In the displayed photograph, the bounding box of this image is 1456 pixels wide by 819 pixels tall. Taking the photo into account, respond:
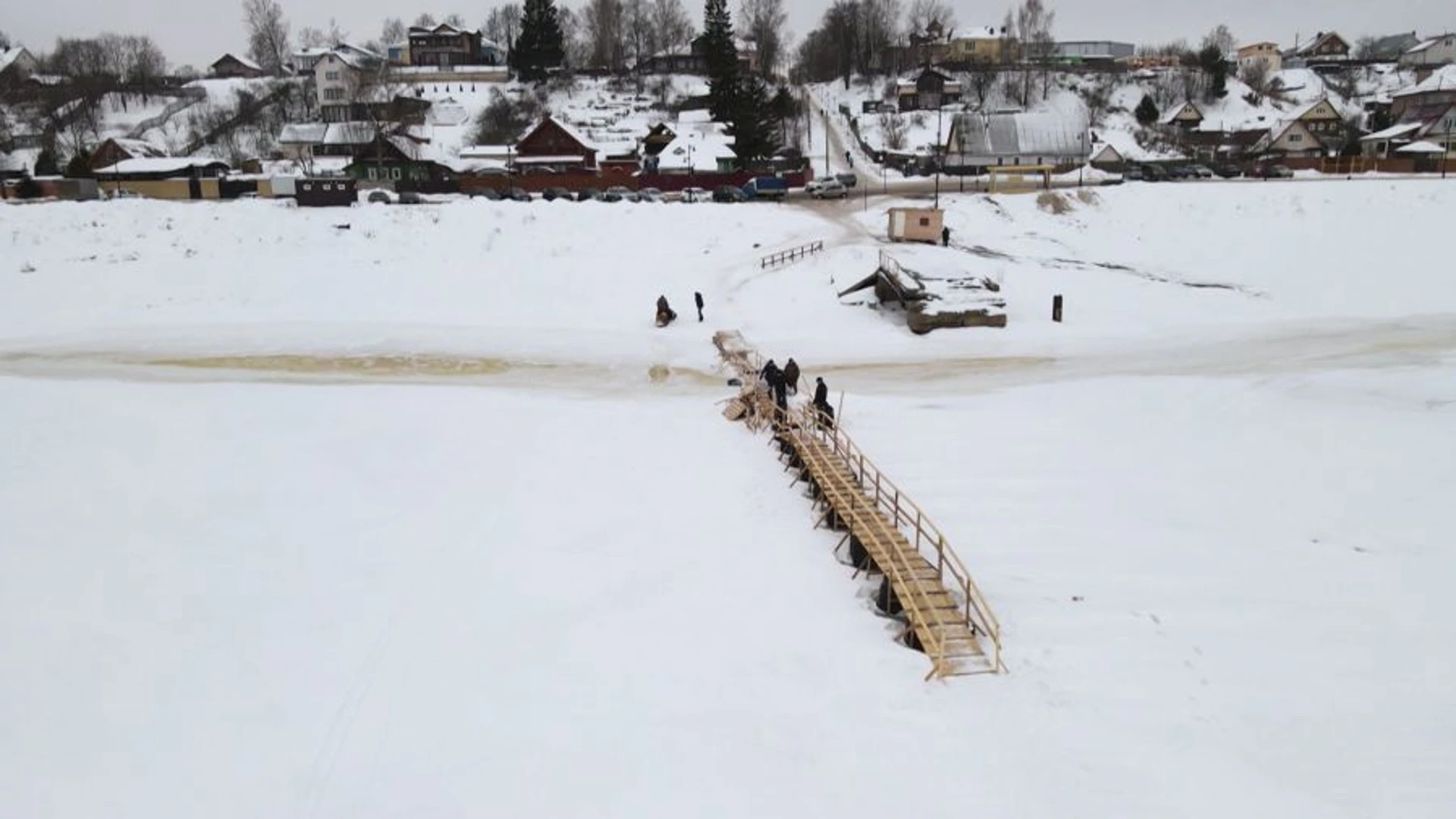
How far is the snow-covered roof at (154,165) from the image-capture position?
2482 inches

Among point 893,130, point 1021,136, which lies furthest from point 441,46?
point 1021,136

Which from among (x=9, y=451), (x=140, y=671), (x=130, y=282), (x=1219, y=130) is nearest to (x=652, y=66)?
(x=1219, y=130)

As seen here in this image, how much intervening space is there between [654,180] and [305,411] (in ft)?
131

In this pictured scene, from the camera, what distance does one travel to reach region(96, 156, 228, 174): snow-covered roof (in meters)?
63.0

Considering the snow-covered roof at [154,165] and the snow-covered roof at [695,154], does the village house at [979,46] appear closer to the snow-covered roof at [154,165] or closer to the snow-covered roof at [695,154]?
the snow-covered roof at [695,154]

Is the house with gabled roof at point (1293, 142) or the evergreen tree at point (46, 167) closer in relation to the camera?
the evergreen tree at point (46, 167)

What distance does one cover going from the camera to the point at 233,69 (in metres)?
113

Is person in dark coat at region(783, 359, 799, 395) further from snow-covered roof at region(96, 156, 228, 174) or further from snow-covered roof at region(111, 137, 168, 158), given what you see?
snow-covered roof at region(111, 137, 168, 158)

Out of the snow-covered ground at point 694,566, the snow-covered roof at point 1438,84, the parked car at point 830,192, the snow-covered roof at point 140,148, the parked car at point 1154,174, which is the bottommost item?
the snow-covered ground at point 694,566

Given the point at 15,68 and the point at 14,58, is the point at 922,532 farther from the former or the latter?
the point at 14,58

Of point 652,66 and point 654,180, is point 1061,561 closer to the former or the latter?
point 654,180

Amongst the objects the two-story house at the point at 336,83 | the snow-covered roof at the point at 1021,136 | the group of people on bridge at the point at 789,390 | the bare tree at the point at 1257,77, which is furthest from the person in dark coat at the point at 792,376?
the bare tree at the point at 1257,77

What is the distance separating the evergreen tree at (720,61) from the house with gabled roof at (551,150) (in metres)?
11.2

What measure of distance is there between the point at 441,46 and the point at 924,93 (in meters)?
61.4
